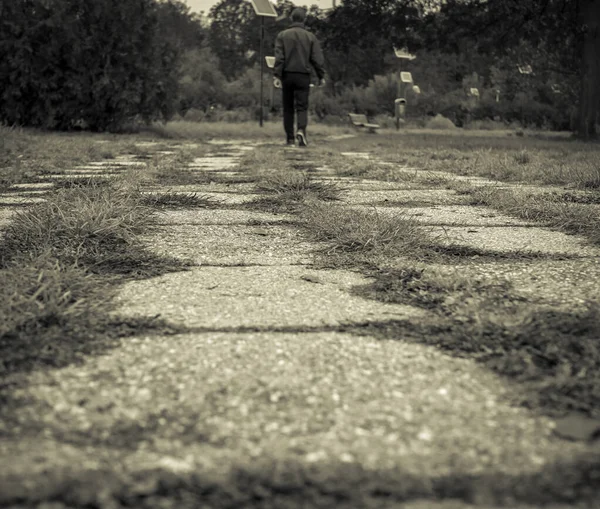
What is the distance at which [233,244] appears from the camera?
243 centimetres

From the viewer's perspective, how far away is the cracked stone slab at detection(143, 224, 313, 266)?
2186 millimetres

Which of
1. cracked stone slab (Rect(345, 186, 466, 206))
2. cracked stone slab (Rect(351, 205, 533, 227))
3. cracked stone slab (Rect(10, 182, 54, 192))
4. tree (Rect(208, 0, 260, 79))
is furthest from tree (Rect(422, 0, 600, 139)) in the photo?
tree (Rect(208, 0, 260, 79))

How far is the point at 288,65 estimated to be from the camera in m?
9.17

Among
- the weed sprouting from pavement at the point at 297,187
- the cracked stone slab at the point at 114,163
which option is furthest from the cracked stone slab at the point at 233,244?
the cracked stone slab at the point at 114,163

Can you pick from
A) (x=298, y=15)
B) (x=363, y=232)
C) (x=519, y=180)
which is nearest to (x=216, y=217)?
(x=363, y=232)

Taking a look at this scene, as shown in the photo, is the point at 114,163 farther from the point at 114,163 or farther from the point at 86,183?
the point at 86,183

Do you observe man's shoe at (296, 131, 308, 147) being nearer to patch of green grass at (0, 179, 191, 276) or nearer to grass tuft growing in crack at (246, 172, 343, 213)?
grass tuft growing in crack at (246, 172, 343, 213)

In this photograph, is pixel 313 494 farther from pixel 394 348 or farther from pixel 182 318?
pixel 182 318

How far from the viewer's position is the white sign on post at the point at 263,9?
50.2 feet

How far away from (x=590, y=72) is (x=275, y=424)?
1347 cm

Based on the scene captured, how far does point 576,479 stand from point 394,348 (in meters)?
0.50

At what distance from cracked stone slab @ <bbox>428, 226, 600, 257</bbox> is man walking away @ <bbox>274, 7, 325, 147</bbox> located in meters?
6.53

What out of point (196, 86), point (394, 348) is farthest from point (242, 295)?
point (196, 86)

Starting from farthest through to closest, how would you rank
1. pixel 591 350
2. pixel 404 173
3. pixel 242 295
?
pixel 404 173 → pixel 242 295 → pixel 591 350
